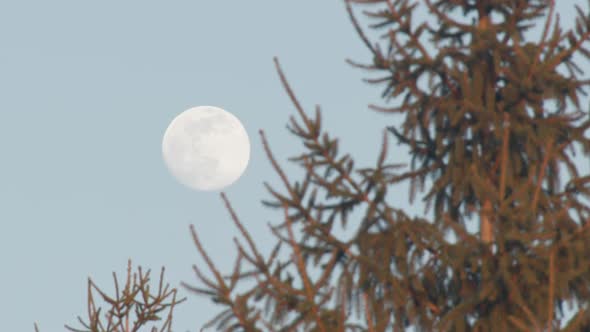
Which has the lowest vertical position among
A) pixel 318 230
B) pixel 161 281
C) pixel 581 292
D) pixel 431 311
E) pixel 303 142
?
pixel 581 292

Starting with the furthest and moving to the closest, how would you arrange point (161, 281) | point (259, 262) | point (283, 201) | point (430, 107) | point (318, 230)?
point (161, 281)
point (430, 107)
point (318, 230)
point (283, 201)
point (259, 262)

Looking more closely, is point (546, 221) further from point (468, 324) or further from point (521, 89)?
point (521, 89)

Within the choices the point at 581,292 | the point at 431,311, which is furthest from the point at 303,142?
the point at 581,292

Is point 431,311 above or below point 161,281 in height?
below

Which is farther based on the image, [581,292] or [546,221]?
[581,292]

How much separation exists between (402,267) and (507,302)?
1194mm

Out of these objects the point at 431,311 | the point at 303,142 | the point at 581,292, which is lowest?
the point at 581,292

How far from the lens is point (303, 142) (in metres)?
7.99

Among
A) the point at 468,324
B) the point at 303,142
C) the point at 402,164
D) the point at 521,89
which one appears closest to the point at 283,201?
the point at 303,142

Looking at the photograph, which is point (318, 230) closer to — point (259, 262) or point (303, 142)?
point (303, 142)

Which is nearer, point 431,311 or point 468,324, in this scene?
point 468,324

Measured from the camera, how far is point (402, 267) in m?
8.51

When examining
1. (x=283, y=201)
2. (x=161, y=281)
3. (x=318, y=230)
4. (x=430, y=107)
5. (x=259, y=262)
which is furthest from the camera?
(x=161, y=281)

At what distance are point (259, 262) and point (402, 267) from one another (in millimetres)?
2076
